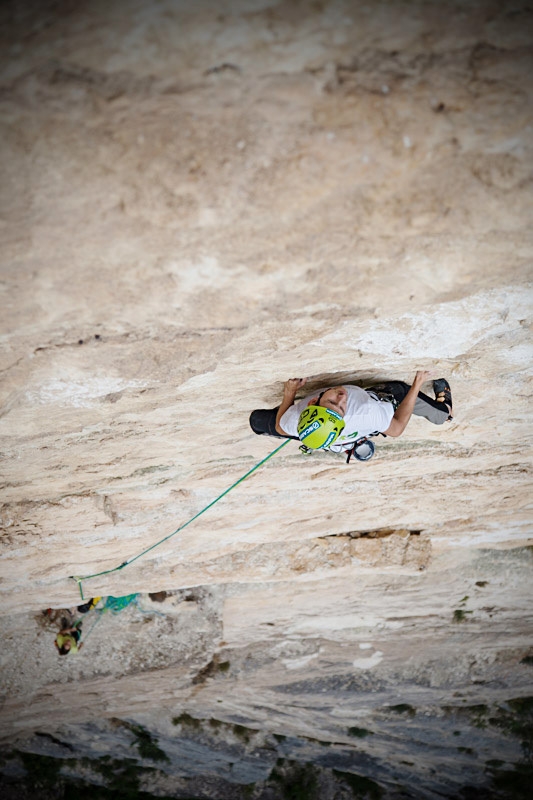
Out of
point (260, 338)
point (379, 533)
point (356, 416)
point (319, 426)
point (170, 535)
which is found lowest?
point (170, 535)

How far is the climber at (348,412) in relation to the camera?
291cm

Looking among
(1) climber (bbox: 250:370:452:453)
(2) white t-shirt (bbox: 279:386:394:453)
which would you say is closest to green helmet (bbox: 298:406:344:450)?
(1) climber (bbox: 250:370:452:453)

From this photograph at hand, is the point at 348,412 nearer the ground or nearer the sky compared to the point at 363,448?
nearer the sky

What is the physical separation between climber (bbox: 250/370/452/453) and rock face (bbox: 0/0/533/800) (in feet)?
0.39

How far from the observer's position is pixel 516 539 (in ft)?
17.4

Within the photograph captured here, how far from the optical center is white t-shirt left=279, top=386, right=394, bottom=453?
3.06 meters

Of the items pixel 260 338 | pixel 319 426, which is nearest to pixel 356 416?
pixel 319 426

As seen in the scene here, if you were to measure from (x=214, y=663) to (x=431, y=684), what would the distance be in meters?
3.01

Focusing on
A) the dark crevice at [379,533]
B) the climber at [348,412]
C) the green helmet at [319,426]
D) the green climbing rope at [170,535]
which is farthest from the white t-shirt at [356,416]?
the dark crevice at [379,533]

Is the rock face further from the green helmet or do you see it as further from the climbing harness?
the climbing harness

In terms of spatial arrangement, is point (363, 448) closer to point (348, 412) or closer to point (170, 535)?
point (348, 412)

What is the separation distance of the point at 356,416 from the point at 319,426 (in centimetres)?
31

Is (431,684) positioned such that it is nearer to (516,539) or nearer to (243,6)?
(516,539)

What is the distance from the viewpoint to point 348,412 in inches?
120
